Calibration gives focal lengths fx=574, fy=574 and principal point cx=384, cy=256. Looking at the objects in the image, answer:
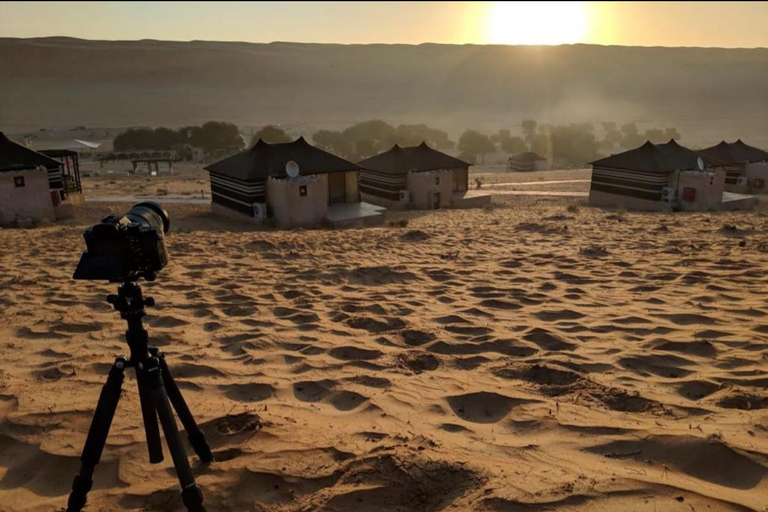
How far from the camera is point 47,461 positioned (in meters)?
3.61

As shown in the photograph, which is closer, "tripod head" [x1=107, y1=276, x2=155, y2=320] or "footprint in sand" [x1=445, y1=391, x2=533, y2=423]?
"tripod head" [x1=107, y1=276, x2=155, y2=320]

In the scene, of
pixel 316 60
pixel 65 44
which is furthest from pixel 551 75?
pixel 65 44

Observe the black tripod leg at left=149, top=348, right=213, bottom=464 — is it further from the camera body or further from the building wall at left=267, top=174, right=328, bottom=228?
the building wall at left=267, top=174, right=328, bottom=228

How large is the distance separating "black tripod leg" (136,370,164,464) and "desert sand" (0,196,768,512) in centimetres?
29

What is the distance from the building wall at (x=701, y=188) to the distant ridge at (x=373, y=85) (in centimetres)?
5569

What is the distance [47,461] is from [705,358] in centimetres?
510

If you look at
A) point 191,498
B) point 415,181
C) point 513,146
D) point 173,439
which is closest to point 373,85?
point 513,146

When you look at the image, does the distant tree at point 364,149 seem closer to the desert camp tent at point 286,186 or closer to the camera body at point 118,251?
the desert camp tent at point 286,186

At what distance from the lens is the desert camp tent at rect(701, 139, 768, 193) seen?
28156mm

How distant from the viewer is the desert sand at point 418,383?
126 inches

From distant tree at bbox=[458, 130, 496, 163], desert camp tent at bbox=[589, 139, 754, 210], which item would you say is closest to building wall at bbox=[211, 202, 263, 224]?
desert camp tent at bbox=[589, 139, 754, 210]

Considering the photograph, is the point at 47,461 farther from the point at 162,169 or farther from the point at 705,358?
the point at 162,169

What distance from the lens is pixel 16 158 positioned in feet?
64.6

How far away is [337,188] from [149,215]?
19833 mm
